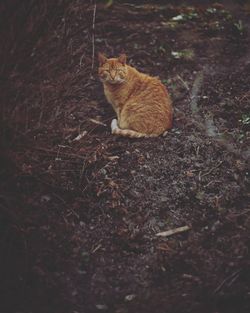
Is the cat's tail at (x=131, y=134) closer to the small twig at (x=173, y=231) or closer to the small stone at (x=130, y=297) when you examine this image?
the small twig at (x=173, y=231)

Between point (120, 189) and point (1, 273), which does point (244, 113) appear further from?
point (1, 273)

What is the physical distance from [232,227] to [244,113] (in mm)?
1449

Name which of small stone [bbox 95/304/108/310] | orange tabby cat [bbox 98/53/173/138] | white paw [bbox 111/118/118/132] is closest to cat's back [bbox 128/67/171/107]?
orange tabby cat [bbox 98/53/173/138]

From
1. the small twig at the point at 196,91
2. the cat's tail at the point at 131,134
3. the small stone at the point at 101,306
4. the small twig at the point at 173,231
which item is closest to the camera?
the small stone at the point at 101,306

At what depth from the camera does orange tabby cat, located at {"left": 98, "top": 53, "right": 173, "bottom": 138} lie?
4.79 metres

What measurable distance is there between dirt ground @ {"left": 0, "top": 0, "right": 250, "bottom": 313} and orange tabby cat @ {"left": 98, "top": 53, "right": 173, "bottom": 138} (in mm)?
118

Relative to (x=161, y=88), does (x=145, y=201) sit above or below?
below

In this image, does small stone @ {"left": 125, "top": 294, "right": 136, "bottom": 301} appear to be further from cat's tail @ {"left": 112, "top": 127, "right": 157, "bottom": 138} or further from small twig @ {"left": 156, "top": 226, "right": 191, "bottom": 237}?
cat's tail @ {"left": 112, "top": 127, "right": 157, "bottom": 138}

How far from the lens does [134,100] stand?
4.98 metres

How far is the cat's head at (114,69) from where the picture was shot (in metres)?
4.95

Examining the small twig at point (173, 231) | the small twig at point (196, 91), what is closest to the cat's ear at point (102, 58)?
the small twig at point (196, 91)

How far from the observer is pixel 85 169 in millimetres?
4418

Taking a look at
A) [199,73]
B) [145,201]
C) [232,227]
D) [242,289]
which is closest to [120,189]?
[145,201]

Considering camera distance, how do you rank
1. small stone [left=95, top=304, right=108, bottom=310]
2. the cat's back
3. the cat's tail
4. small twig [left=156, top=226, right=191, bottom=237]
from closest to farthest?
small stone [left=95, top=304, right=108, bottom=310], small twig [left=156, top=226, right=191, bottom=237], the cat's tail, the cat's back
